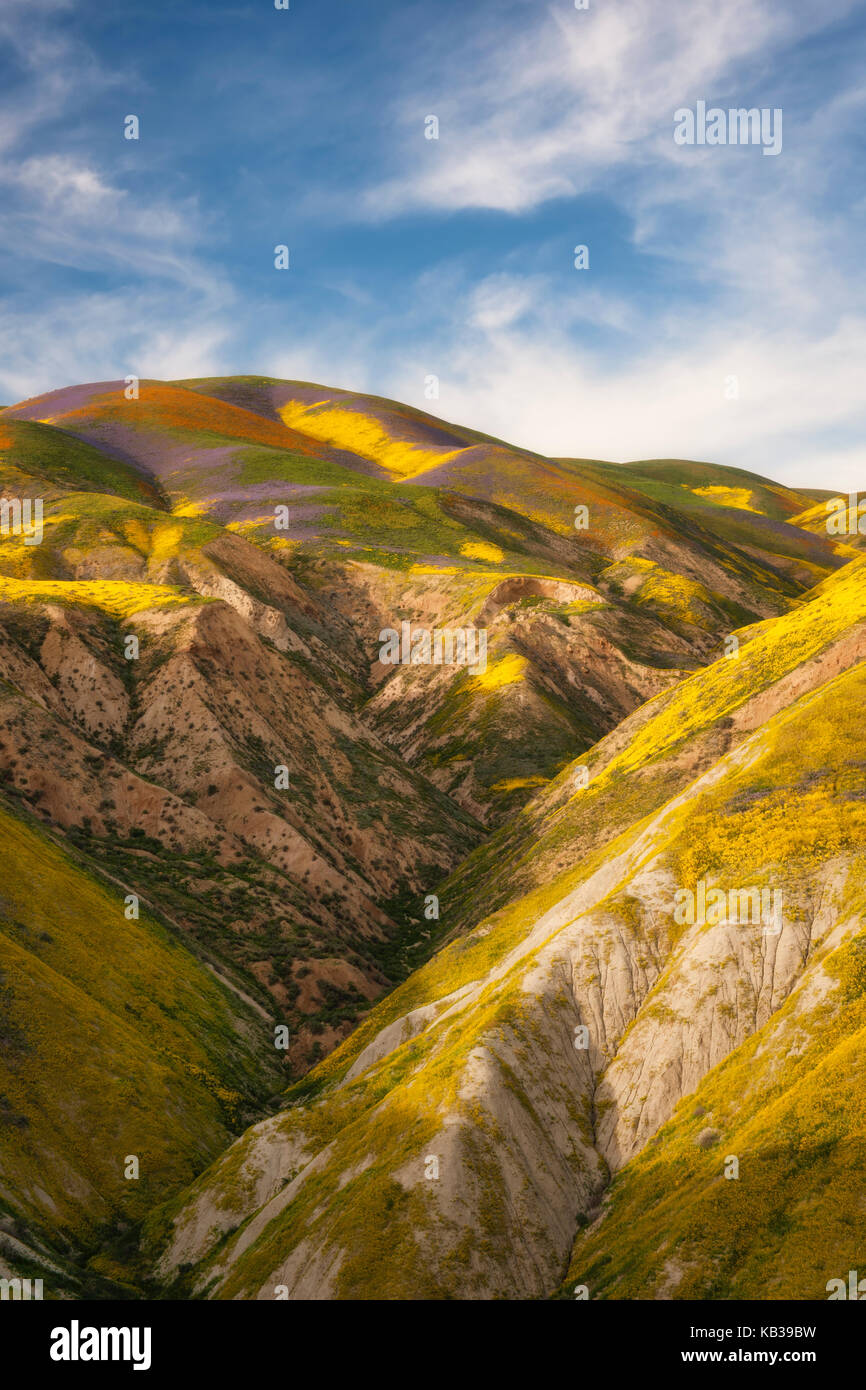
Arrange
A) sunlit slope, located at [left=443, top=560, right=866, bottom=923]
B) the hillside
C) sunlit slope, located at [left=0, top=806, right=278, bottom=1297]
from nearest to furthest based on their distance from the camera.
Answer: the hillside, sunlit slope, located at [left=0, top=806, right=278, bottom=1297], sunlit slope, located at [left=443, top=560, right=866, bottom=923]

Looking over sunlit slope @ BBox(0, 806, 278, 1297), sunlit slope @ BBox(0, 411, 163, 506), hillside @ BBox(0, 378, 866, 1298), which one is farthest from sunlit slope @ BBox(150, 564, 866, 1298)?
sunlit slope @ BBox(0, 411, 163, 506)

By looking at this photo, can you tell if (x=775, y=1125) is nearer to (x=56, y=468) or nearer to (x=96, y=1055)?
(x=96, y=1055)

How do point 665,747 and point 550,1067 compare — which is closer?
point 550,1067

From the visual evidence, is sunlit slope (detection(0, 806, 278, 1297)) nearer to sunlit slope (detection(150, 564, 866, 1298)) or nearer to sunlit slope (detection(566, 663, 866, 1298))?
sunlit slope (detection(150, 564, 866, 1298))

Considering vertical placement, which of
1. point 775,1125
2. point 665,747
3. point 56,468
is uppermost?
point 56,468

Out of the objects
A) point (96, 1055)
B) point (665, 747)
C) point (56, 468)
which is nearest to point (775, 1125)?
point (96, 1055)

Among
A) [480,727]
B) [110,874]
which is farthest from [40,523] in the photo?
[110,874]
